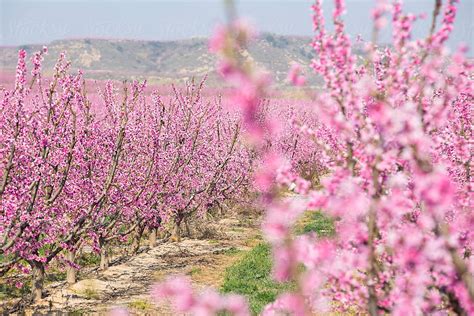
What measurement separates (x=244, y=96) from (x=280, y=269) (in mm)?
1019

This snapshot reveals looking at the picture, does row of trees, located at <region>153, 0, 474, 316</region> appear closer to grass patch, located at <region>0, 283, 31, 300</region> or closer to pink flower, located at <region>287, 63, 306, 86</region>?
pink flower, located at <region>287, 63, 306, 86</region>

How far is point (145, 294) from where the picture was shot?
42.7ft

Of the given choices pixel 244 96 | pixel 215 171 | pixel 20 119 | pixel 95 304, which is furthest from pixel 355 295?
pixel 215 171

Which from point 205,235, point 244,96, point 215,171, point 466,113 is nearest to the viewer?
point 244,96

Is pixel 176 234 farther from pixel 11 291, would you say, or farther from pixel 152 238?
pixel 11 291

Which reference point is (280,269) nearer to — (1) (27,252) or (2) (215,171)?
(1) (27,252)

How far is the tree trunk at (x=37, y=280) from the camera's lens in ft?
38.3

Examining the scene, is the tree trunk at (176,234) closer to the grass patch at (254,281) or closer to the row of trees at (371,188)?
the grass patch at (254,281)

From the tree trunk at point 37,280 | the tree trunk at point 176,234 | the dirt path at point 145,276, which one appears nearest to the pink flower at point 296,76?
the dirt path at point 145,276

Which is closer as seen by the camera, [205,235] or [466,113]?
[466,113]

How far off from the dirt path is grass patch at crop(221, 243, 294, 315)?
513 millimetres

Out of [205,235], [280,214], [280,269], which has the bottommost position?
[205,235]

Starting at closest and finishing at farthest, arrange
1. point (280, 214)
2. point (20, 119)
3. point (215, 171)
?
point (280, 214)
point (20, 119)
point (215, 171)

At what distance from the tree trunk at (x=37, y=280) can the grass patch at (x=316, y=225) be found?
10.8m
